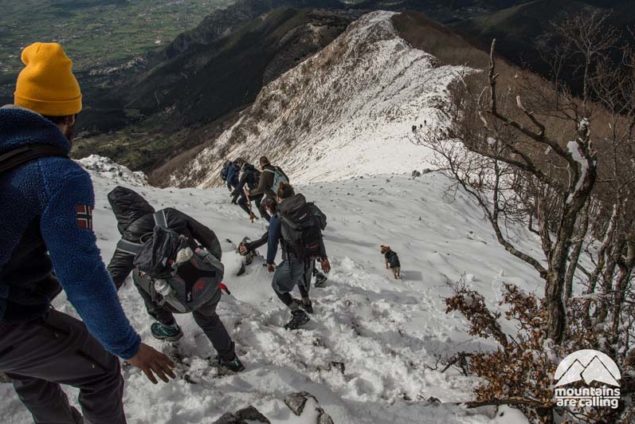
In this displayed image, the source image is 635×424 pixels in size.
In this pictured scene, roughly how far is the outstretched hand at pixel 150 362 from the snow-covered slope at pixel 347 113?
2421 centimetres

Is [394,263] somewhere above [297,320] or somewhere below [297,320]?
below

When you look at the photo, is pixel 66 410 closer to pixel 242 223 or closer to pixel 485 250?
pixel 242 223

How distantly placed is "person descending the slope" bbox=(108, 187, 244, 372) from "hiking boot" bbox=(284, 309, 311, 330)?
3.96ft

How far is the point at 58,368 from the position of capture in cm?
255

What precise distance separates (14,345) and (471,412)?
14.3 feet

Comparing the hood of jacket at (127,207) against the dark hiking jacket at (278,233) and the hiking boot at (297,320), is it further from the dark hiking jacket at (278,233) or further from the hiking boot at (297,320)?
the hiking boot at (297,320)

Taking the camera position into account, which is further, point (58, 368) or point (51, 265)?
point (58, 368)

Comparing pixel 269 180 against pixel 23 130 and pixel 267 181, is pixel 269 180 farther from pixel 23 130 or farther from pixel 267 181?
pixel 23 130

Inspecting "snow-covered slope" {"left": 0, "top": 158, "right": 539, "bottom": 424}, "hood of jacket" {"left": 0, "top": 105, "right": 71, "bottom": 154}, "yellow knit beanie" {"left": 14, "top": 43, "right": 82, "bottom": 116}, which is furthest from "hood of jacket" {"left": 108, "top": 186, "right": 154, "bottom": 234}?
"hood of jacket" {"left": 0, "top": 105, "right": 71, "bottom": 154}

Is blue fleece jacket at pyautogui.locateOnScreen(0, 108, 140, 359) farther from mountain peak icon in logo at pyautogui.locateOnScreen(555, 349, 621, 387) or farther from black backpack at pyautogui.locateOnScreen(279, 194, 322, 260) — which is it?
mountain peak icon in logo at pyautogui.locateOnScreen(555, 349, 621, 387)

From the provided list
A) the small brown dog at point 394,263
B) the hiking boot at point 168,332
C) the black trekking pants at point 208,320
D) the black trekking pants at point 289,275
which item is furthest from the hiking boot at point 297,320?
the small brown dog at point 394,263

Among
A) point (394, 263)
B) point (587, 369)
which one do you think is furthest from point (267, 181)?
point (587, 369)

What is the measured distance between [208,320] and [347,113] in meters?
53.7

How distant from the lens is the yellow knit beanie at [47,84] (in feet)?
7.48
